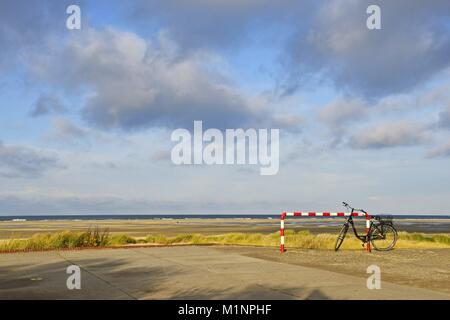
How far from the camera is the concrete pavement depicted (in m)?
8.12

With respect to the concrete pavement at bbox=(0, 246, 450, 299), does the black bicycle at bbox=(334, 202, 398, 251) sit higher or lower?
higher

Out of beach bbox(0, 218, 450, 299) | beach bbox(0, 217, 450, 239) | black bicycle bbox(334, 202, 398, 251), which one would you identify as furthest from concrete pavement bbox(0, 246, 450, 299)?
beach bbox(0, 217, 450, 239)

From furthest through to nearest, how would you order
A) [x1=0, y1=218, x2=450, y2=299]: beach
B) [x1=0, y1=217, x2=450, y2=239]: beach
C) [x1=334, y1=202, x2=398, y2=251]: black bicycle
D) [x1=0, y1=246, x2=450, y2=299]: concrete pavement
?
[x1=0, y1=217, x2=450, y2=239]: beach → [x1=334, y1=202, x2=398, y2=251]: black bicycle → [x1=0, y1=218, x2=450, y2=299]: beach → [x1=0, y1=246, x2=450, y2=299]: concrete pavement

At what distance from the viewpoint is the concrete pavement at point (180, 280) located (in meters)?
8.12

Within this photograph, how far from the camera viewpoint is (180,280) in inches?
379

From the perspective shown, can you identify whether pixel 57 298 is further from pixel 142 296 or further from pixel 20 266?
pixel 20 266

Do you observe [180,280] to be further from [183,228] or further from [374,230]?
[183,228]

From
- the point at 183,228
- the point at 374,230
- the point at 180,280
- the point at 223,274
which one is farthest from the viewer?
the point at 183,228

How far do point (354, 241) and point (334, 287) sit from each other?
14.1 metres

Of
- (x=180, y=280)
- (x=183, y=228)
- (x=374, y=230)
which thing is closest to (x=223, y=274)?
(x=180, y=280)

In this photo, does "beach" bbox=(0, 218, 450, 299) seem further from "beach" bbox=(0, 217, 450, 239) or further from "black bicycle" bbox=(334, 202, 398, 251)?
"beach" bbox=(0, 217, 450, 239)

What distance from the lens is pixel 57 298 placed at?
791cm

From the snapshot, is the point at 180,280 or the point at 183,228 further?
the point at 183,228
